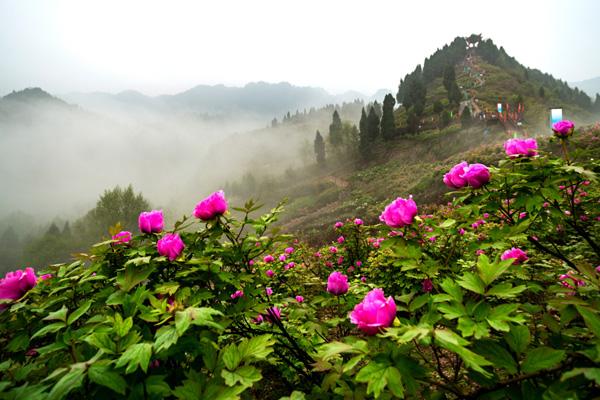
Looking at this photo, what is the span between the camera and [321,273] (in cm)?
536

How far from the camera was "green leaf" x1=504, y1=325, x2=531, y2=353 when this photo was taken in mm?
966

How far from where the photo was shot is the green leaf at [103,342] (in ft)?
3.16

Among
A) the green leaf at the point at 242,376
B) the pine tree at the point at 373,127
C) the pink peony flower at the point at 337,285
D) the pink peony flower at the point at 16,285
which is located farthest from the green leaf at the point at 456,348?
the pine tree at the point at 373,127

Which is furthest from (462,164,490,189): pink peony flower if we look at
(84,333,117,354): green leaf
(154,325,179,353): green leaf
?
(84,333,117,354): green leaf

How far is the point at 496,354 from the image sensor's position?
0.98 m

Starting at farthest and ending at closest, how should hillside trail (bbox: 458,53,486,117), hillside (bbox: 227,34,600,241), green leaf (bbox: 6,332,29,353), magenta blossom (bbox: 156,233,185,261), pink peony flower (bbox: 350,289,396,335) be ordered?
1. hillside trail (bbox: 458,53,486,117)
2. hillside (bbox: 227,34,600,241)
3. magenta blossom (bbox: 156,233,185,261)
4. green leaf (bbox: 6,332,29,353)
5. pink peony flower (bbox: 350,289,396,335)

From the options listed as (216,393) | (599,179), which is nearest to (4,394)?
(216,393)

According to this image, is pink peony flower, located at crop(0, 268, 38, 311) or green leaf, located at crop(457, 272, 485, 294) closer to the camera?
green leaf, located at crop(457, 272, 485, 294)

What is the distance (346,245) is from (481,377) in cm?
460

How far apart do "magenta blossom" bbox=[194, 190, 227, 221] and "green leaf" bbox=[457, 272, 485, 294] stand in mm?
1218

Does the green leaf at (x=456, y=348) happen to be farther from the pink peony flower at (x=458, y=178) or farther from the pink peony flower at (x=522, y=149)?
the pink peony flower at (x=522, y=149)

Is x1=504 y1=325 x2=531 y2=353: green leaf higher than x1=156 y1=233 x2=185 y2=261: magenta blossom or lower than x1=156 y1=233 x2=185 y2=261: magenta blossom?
lower

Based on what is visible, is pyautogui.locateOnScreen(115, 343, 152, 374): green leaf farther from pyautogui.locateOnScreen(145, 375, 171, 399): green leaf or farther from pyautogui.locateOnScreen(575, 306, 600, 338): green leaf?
pyautogui.locateOnScreen(575, 306, 600, 338): green leaf

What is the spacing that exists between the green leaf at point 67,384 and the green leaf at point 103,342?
9 cm
